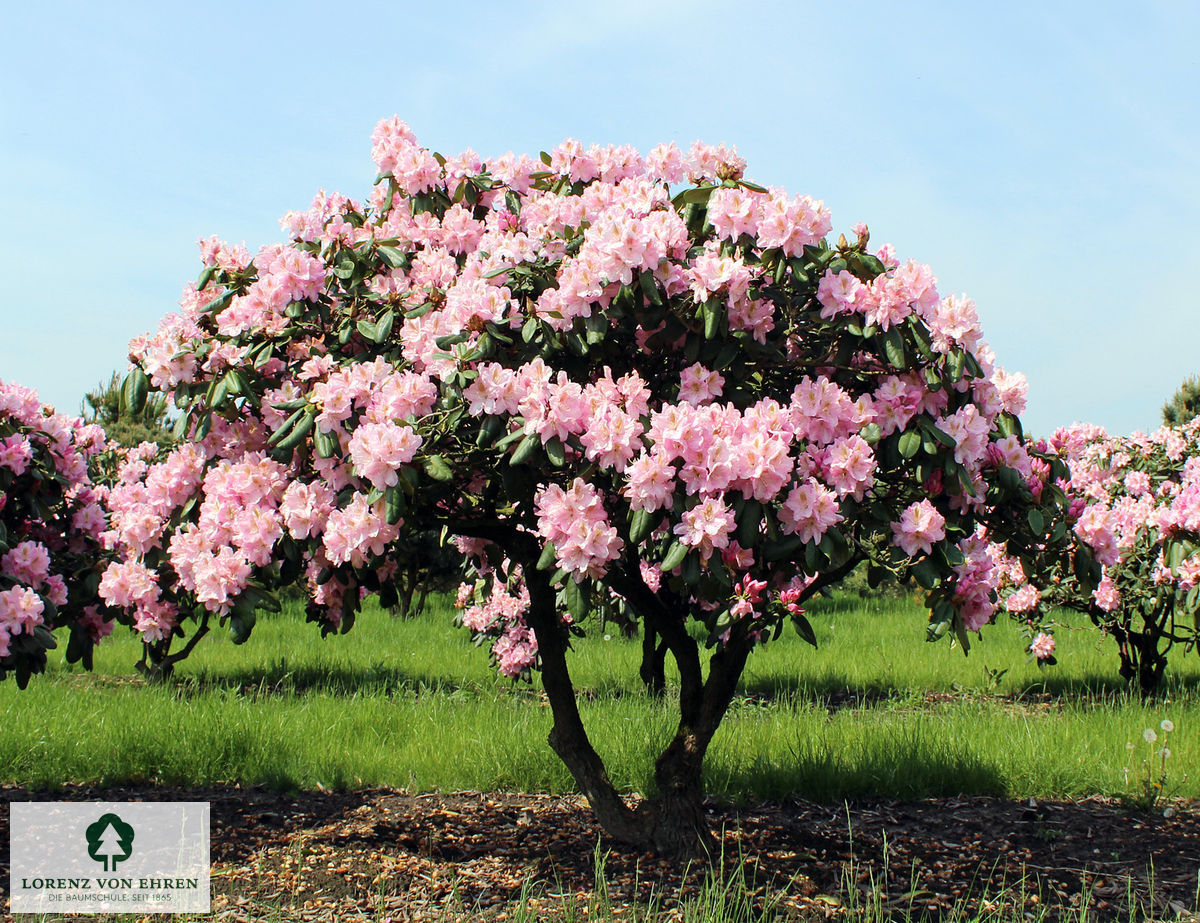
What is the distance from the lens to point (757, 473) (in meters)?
2.61

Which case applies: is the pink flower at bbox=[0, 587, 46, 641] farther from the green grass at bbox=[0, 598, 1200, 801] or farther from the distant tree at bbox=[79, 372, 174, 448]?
the distant tree at bbox=[79, 372, 174, 448]

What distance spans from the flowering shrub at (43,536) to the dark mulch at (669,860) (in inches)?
36.8

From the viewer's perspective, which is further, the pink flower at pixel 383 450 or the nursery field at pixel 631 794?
the nursery field at pixel 631 794

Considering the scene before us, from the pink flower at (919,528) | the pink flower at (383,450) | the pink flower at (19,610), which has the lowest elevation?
the pink flower at (19,610)

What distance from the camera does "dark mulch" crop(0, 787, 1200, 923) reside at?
356 centimetres

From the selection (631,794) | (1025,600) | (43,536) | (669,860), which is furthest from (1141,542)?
(43,536)

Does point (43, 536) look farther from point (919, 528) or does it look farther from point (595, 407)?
point (919, 528)

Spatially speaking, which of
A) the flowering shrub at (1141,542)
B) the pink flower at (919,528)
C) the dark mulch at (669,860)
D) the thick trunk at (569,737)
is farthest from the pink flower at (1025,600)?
the pink flower at (919,528)

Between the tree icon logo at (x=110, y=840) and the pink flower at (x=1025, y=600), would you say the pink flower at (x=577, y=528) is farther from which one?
the pink flower at (x=1025, y=600)

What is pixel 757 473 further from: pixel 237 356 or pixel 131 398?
pixel 131 398

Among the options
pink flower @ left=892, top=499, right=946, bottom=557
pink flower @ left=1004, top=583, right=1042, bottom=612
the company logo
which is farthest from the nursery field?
pink flower @ left=892, top=499, right=946, bottom=557

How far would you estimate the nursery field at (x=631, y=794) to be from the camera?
3619mm

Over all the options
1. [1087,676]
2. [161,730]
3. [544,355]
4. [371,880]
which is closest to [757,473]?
[544,355]

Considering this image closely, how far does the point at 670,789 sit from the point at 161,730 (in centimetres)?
312
